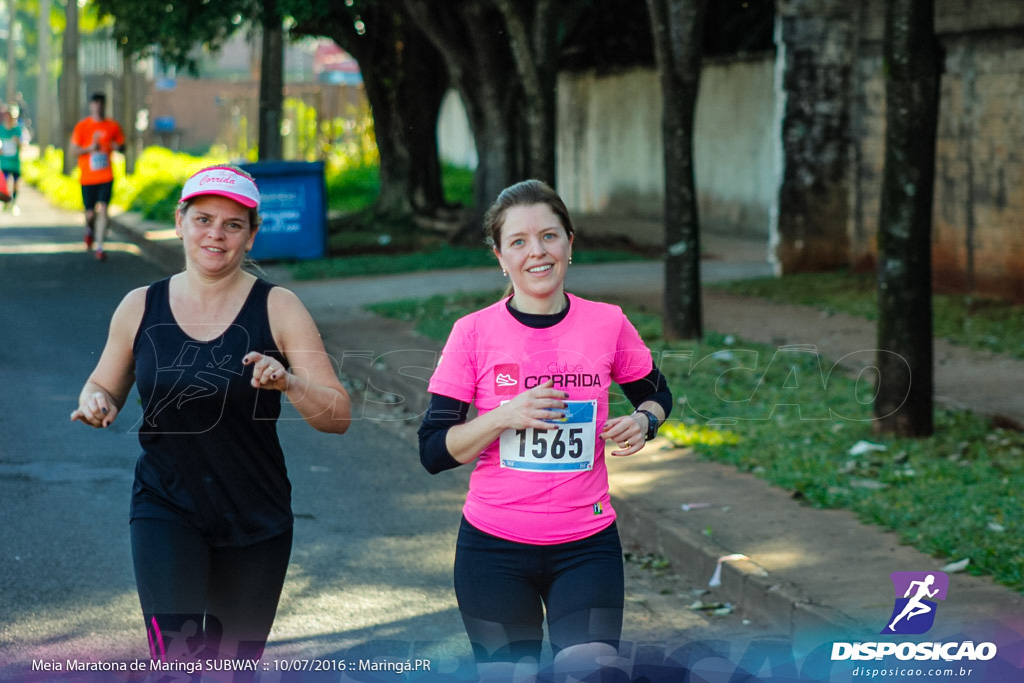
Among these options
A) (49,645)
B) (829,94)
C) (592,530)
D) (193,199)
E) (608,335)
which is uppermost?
(829,94)

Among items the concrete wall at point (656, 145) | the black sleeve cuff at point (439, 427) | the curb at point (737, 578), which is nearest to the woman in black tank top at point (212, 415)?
the black sleeve cuff at point (439, 427)

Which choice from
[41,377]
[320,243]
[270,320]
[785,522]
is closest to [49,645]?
[270,320]

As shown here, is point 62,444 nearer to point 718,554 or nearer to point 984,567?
point 718,554

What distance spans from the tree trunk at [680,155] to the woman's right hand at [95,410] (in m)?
8.46

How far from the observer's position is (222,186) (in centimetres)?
399

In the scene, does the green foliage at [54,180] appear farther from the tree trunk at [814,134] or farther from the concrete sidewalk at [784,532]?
the concrete sidewalk at [784,532]

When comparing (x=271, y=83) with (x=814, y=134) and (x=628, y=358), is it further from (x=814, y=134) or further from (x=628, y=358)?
(x=628, y=358)

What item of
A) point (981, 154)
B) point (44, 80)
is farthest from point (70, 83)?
point (981, 154)

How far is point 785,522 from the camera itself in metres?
7.05

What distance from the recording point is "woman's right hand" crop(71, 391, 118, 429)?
12.7 ft

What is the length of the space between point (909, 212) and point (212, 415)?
Answer: 18.9ft

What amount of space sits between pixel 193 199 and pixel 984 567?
12.4ft

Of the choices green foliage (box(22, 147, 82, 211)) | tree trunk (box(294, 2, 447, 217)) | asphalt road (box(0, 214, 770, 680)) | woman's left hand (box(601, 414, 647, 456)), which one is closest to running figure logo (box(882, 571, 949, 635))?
asphalt road (box(0, 214, 770, 680))

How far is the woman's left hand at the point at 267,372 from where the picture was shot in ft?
12.1
